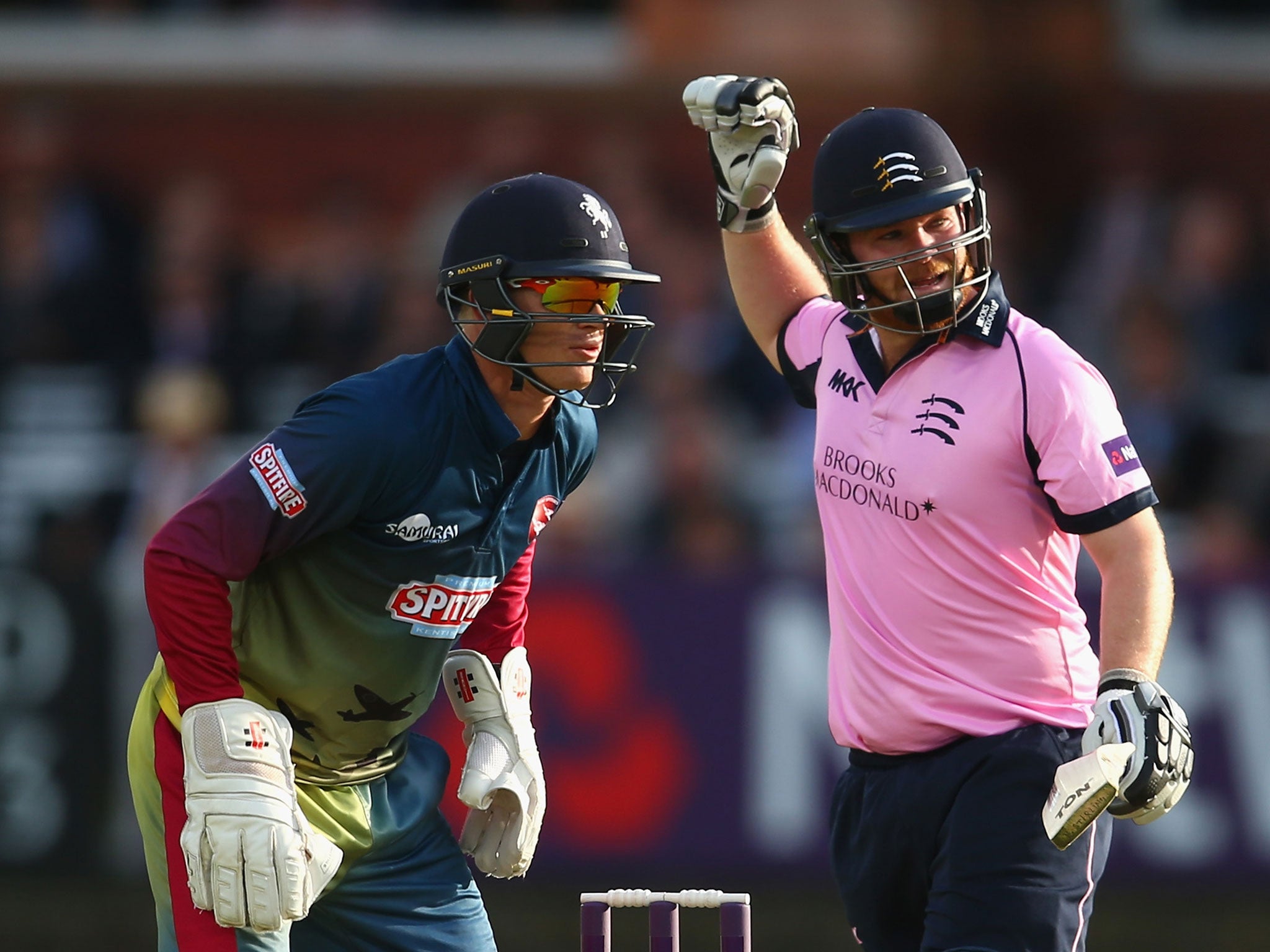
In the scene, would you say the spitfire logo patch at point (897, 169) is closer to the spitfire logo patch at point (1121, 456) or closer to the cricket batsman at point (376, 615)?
the cricket batsman at point (376, 615)

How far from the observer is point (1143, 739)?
3396 millimetres

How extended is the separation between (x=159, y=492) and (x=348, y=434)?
16.3 ft

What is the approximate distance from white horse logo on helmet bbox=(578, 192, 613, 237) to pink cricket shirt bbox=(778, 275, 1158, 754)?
62 cm

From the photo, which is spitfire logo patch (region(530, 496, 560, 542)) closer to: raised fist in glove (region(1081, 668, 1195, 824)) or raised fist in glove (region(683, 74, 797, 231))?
raised fist in glove (region(683, 74, 797, 231))

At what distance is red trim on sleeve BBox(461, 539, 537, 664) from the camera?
4234 millimetres

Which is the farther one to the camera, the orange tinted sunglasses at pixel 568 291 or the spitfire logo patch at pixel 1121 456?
the orange tinted sunglasses at pixel 568 291

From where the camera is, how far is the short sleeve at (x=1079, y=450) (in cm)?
359

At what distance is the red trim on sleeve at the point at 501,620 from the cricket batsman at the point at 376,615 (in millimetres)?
19

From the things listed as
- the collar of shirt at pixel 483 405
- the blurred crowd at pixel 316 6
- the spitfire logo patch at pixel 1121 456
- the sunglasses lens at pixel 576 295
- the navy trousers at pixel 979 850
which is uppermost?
the blurred crowd at pixel 316 6

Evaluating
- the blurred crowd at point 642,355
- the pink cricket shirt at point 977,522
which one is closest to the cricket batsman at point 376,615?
the pink cricket shirt at point 977,522

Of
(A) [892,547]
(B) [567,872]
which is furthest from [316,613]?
(B) [567,872]

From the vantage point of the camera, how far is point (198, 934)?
3.69 m

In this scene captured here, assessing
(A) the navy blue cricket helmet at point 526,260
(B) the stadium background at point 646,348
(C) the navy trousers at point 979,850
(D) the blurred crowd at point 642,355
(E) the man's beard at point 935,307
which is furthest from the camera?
(D) the blurred crowd at point 642,355

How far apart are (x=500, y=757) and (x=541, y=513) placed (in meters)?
0.55
